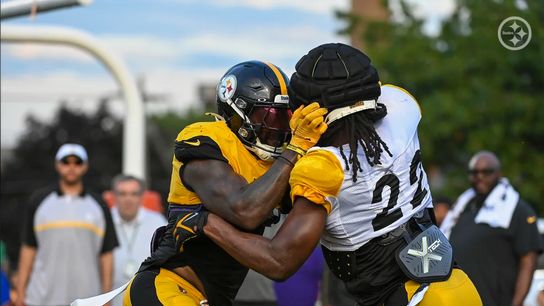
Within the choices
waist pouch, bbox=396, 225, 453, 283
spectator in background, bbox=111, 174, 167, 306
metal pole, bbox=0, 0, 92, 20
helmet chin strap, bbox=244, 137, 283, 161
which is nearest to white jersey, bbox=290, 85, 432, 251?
waist pouch, bbox=396, 225, 453, 283

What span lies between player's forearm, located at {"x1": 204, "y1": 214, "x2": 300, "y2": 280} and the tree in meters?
18.1

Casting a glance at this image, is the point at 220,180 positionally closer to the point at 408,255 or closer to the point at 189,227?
the point at 189,227

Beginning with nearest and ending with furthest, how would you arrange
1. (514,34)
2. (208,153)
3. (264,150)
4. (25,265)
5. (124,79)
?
(208,153) → (264,150) → (514,34) → (25,265) → (124,79)

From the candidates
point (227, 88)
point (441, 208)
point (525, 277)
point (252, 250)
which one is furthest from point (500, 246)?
point (252, 250)

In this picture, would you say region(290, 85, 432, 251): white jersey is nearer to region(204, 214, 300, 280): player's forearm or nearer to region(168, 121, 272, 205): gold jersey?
region(204, 214, 300, 280): player's forearm

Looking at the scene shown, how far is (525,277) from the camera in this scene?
8750 millimetres

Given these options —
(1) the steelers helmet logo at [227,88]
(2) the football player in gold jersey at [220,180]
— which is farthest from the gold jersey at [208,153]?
(1) the steelers helmet logo at [227,88]

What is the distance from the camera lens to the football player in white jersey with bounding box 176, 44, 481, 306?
4.08 meters

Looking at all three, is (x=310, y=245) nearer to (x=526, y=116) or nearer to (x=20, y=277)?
(x=20, y=277)

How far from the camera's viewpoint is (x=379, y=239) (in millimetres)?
4262

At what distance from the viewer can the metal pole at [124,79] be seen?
439 inches

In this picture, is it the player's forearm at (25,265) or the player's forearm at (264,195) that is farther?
the player's forearm at (25,265)

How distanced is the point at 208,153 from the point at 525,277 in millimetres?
5075

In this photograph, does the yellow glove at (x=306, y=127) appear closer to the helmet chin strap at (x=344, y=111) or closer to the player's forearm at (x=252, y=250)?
the helmet chin strap at (x=344, y=111)
